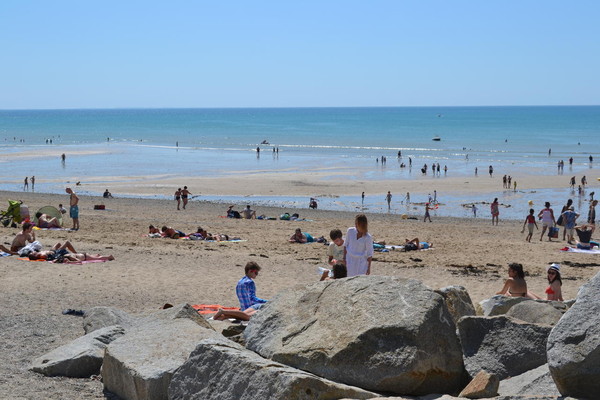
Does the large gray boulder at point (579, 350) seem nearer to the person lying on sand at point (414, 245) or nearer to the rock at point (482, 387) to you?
the rock at point (482, 387)

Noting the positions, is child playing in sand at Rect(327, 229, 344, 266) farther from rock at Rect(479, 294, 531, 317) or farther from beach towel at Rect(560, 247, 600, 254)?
beach towel at Rect(560, 247, 600, 254)

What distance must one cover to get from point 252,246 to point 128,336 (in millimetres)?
13811

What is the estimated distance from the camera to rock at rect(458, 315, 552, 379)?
6.78 metres

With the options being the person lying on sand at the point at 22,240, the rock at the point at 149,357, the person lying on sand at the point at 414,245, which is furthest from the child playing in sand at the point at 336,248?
the person lying on sand at the point at 414,245

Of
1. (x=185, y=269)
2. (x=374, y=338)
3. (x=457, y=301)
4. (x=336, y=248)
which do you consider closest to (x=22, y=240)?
(x=185, y=269)

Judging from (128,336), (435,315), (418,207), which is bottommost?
(418,207)

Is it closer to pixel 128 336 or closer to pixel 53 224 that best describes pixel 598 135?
pixel 53 224

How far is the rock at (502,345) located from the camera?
6.78 metres

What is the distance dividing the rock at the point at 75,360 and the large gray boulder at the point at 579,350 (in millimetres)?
4827

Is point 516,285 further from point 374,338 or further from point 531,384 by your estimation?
point 374,338

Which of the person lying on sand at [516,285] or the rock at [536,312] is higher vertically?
the rock at [536,312]

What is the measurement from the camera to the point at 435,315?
6.51 m

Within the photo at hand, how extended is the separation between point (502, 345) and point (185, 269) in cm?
1080

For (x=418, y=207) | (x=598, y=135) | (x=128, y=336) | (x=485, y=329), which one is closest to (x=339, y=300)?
(x=485, y=329)
